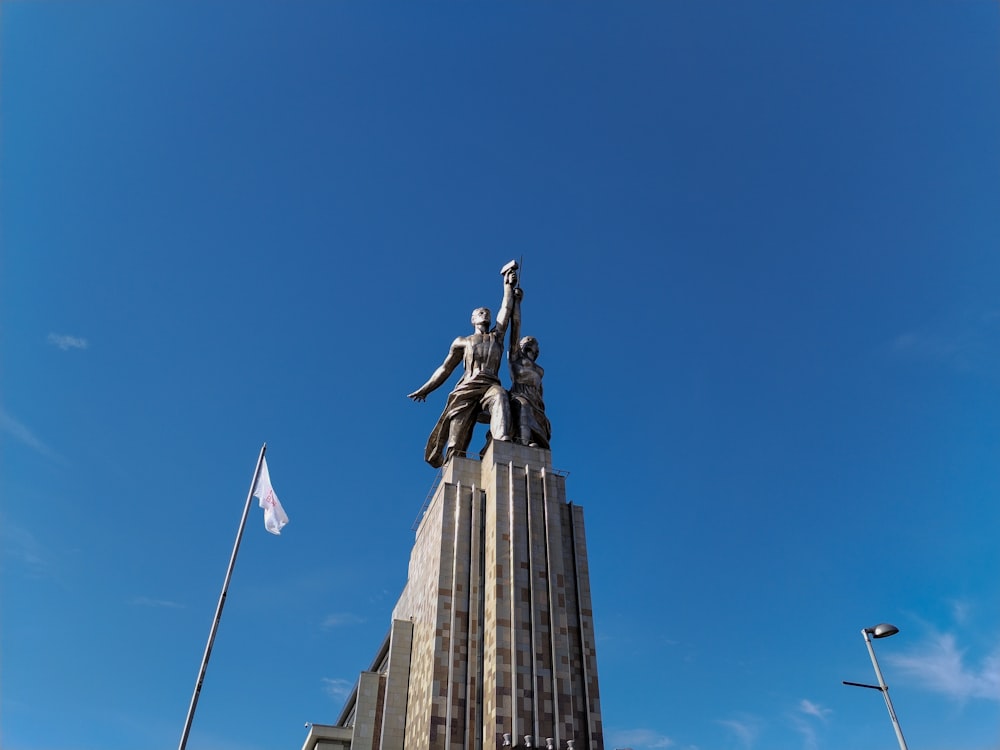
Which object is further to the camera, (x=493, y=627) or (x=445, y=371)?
(x=445, y=371)

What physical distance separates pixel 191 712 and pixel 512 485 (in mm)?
15372

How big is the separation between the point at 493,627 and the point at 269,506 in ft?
30.4

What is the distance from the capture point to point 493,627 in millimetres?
27328

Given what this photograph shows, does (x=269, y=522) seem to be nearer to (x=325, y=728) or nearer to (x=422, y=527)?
(x=422, y=527)

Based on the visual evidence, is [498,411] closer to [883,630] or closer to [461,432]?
[461,432]

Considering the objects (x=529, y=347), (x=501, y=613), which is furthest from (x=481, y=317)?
(x=501, y=613)

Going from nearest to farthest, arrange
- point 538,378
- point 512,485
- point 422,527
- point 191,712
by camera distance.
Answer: point 191,712, point 512,485, point 422,527, point 538,378

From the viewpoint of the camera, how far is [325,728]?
36.0m

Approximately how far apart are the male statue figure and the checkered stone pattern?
2.55 meters

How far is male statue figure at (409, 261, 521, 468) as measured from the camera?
35.9m

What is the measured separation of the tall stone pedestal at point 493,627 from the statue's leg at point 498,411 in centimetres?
120

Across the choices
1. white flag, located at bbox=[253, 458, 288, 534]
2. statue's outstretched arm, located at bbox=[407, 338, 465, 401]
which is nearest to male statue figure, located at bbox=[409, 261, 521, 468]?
statue's outstretched arm, located at bbox=[407, 338, 465, 401]

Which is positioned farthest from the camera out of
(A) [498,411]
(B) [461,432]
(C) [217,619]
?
(B) [461,432]

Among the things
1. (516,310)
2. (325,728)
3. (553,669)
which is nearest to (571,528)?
(553,669)
